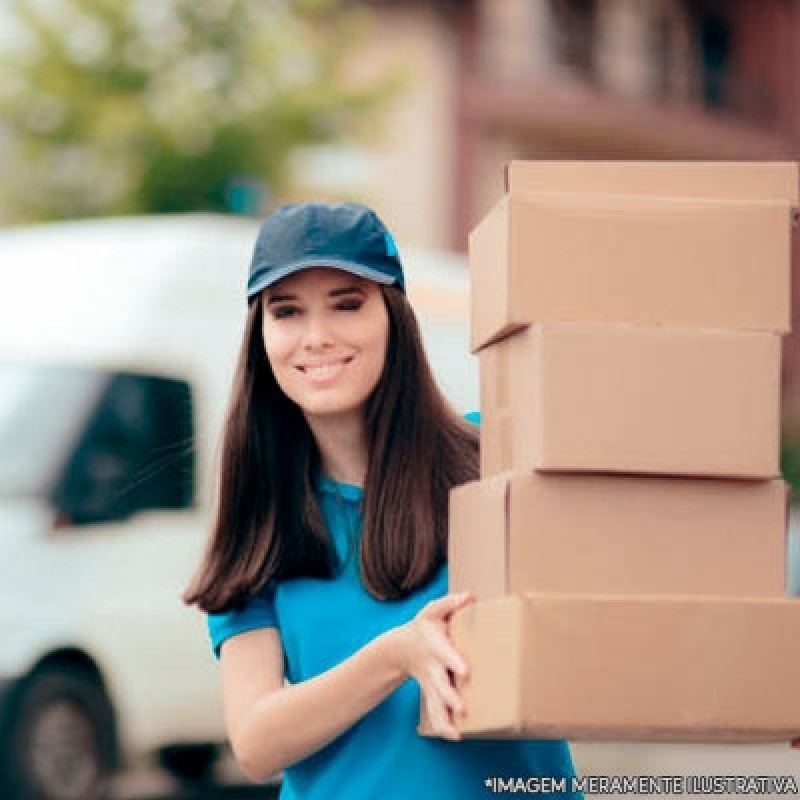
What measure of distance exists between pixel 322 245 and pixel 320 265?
0.03m

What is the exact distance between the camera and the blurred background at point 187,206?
8.56 meters

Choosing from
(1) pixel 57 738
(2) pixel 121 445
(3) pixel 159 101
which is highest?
(3) pixel 159 101

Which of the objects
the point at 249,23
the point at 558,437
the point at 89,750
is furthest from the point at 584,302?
the point at 249,23

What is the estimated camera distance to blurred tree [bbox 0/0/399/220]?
1873cm

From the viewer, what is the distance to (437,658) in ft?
8.14

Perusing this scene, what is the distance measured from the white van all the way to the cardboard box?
5824mm

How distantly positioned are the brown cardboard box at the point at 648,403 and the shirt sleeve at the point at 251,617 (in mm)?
445

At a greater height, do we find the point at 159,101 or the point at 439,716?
the point at 159,101

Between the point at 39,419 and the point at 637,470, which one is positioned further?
the point at 39,419

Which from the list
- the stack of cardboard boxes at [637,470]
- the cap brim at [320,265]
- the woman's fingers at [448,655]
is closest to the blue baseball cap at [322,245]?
the cap brim at [320,265]

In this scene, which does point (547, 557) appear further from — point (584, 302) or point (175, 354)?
point (175, 354)

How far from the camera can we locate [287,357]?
2758 mm

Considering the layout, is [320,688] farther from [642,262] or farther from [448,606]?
[642,262]

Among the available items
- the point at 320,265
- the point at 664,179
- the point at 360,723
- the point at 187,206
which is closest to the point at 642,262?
the point at 664,179
